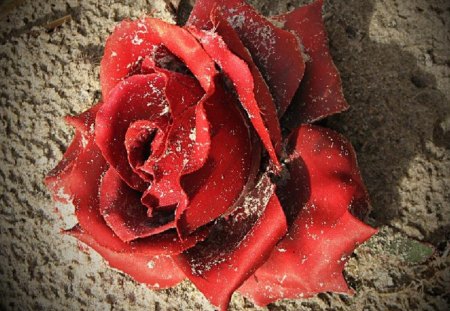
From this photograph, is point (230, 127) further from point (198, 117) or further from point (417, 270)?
point (417, 270)

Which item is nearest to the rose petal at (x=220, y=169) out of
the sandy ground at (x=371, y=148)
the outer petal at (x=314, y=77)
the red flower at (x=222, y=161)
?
the red flower at (x=222, y=161)

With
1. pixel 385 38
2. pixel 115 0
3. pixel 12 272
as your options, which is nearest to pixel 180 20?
pixel 115 0

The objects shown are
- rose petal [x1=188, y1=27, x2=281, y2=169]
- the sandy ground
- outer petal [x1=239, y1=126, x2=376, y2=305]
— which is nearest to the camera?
rose petal [x1=188, y1=27, x2=281, y2=169]

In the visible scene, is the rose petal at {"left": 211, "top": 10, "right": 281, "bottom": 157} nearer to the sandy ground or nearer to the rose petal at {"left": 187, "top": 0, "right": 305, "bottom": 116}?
the rose petal at {"left": 187, "top": 0, "right": 305, "bottom": 116}

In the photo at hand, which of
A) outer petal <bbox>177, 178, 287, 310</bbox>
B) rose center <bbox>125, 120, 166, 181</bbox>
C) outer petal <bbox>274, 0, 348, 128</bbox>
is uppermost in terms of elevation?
outer petal <bbox>274, 0, 348, 128</bbox>

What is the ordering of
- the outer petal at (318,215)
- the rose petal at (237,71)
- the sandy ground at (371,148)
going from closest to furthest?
the rose petal at (237,71) < the outer petal at (318,215) < the sandy ground at (371,148)

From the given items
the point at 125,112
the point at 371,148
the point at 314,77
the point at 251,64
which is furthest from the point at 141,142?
the point at 371,148

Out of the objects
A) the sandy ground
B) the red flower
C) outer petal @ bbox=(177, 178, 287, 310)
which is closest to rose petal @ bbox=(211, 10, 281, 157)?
the red flower

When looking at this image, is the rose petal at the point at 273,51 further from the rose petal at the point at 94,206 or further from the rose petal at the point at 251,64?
the rose petal at the point at 94,206

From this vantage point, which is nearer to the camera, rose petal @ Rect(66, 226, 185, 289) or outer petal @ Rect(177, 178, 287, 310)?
outer petal @ Rect(177, 178, 287, 310)
